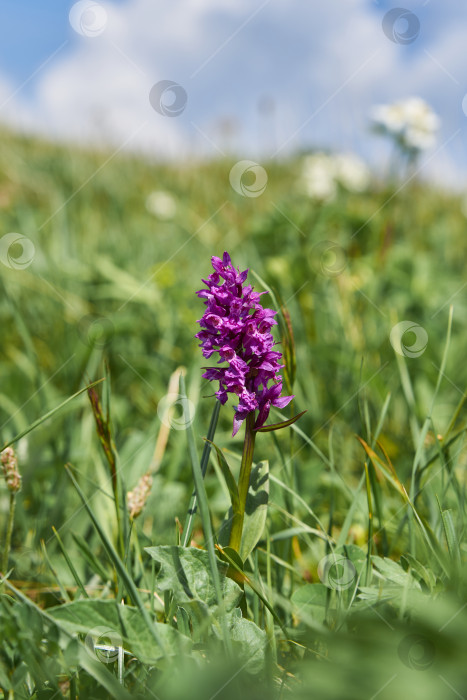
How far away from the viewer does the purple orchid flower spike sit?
717 millimetres

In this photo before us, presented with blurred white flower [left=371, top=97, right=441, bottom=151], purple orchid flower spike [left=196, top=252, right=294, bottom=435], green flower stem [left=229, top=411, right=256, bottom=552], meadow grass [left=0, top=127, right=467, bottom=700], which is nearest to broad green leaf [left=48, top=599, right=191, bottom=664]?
meadow grass [left=0, top=127, right=467, bottom=700]

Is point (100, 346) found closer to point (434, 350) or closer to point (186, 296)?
point (186, 296)

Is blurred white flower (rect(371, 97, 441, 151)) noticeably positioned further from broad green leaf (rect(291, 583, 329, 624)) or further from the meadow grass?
broad green leaf (rect(291, 583, 329, 624))

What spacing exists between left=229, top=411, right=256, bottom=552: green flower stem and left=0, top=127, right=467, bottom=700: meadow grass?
4 centimetres

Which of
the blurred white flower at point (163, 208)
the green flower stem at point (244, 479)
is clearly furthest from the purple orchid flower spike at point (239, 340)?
the blurred white flower at point (163, 208)

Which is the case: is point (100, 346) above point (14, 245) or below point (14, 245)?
below

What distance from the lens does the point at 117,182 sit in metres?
5.61

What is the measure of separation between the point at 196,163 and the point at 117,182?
Answer: 9.83ft

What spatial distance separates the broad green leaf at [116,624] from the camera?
2.18ft

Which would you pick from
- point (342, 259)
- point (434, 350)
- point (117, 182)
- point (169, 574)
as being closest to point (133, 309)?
point (342, 259)

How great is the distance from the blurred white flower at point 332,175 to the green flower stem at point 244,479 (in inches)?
90.5

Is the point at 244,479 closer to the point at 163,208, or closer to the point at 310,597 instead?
the point at 310,597

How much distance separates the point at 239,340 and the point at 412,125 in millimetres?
2145

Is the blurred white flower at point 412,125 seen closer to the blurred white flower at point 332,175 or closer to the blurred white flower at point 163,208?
the blurred white flower at point 332,175
